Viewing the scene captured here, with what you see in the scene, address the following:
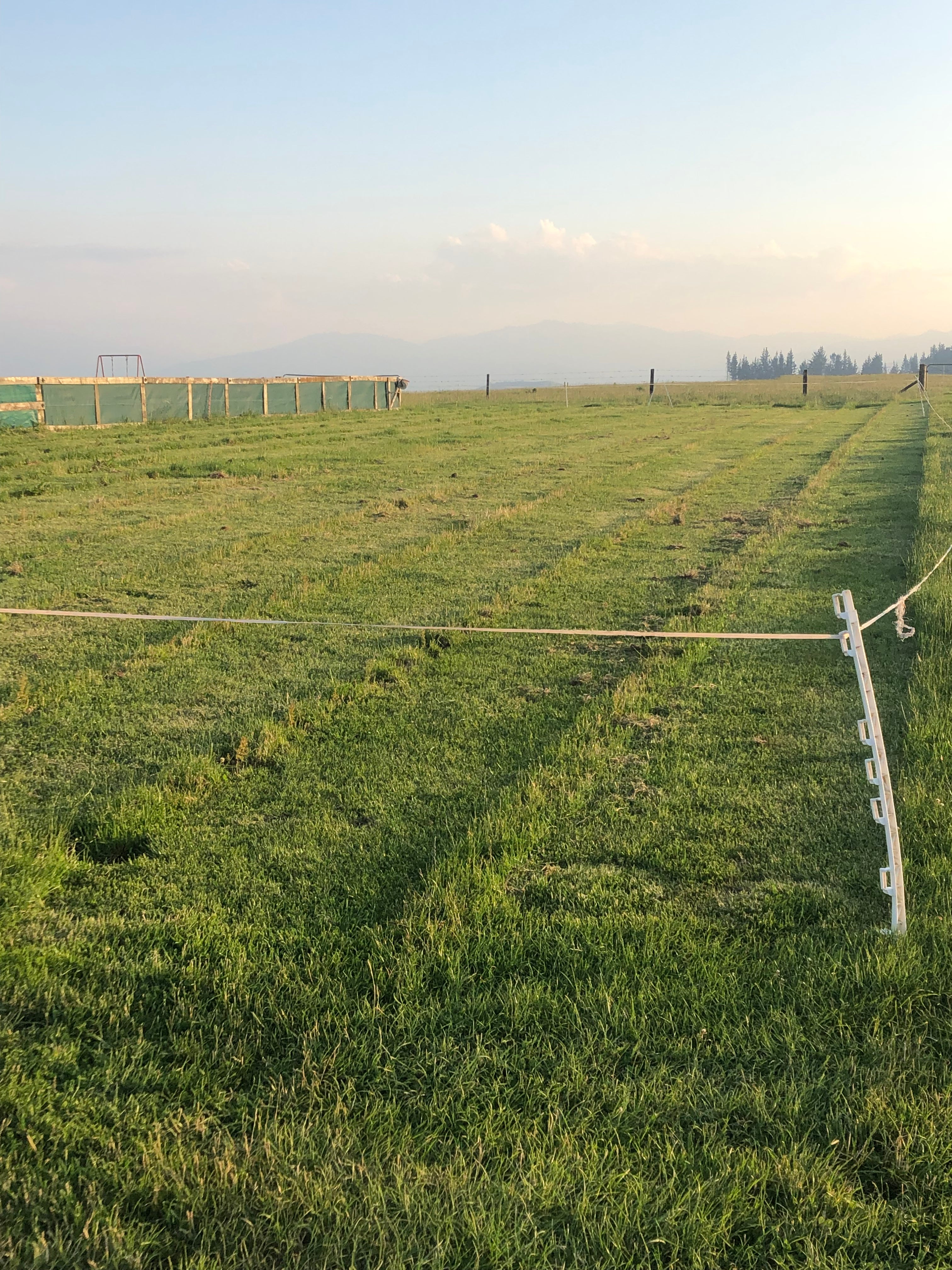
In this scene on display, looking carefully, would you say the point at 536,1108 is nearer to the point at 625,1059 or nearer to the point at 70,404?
the point at 625,1059

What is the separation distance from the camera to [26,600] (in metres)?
9.08

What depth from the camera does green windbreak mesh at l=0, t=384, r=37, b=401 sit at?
88.4 ft

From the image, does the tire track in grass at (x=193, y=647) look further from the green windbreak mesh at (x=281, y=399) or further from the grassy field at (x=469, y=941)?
the green windbreak mesh at (x=281, y=399)

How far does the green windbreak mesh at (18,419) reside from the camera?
2711 centimetres

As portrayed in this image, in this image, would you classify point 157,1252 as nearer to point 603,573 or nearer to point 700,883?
point 700,883

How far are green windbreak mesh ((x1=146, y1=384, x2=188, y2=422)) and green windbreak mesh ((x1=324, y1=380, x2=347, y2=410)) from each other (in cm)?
751

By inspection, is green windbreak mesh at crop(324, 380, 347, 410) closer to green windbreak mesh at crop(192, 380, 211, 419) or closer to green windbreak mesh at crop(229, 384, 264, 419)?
green windbreak mesh at crop(229, 384, 264, 419)

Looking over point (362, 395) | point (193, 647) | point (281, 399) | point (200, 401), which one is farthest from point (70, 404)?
point (193, 647)

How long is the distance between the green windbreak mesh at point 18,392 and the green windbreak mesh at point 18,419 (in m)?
0.32

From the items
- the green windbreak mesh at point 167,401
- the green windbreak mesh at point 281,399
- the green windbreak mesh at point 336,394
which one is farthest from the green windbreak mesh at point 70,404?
the green windbreak mesh at point 336,394

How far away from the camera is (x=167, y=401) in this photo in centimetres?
3203

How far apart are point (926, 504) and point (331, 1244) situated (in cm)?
1294

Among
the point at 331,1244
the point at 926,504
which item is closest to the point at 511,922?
the point at 331,1244

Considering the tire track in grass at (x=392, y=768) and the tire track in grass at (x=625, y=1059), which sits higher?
the tire track in grass at (x=392, y=768)
